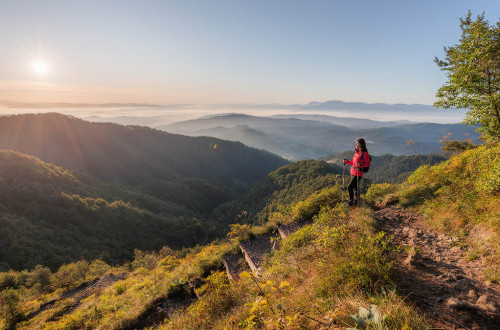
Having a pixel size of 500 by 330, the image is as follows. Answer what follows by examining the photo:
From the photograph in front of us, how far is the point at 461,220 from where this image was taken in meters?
4.50

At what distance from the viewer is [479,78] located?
849cm

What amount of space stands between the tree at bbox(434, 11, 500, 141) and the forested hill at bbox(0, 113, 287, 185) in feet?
461

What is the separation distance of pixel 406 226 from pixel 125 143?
191538 millimetres

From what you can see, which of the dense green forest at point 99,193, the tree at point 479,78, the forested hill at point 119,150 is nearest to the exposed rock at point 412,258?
the tree at point 479,78

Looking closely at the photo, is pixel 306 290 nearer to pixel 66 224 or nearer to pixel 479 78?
pixel 479 78

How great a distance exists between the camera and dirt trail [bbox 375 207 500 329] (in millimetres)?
2383

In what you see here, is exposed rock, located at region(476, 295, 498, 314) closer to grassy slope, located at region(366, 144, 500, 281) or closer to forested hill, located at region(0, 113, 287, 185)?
grassy slope, located at region(366, 144, 500, 281)

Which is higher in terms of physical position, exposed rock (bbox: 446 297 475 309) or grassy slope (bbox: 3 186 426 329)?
exposed rock (bbox: 446 297 475 309)

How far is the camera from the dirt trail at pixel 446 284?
2383 millimetres

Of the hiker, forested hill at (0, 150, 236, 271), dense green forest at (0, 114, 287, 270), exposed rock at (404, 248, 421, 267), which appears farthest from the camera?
dense green forest at (0, 114, 287, 270)

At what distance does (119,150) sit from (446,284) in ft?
585

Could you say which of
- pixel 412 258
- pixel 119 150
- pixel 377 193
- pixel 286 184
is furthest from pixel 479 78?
pixel 119 150

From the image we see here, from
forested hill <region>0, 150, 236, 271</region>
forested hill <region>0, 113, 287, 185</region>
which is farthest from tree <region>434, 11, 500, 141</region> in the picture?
forested hill <region>0, 113, 287, 185</region>

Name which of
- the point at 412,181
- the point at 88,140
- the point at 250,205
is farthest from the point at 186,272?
the point at 88,140
